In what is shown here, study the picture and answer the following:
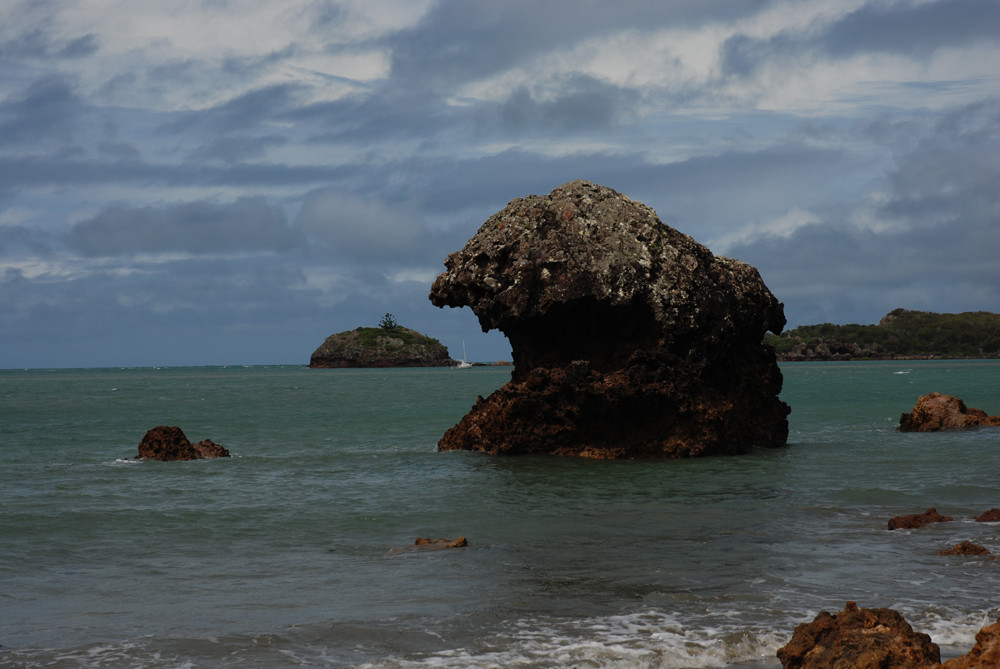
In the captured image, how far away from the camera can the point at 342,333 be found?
654ft

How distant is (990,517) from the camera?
12.7 meters

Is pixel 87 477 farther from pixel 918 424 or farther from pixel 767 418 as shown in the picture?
pixel 918 424

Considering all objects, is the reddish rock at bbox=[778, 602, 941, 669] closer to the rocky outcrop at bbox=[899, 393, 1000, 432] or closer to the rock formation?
the rock formation

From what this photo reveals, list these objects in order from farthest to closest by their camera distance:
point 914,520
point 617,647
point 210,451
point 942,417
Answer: point 942,417
point 210,451
point 914,520
point 617,647

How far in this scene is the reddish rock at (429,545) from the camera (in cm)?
1153

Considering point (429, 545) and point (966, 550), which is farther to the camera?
point (429, 545)

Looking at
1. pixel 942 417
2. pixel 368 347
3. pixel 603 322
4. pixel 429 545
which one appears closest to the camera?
pixel 429 545

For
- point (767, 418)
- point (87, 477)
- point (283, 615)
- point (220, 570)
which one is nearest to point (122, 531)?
point (220, 570)

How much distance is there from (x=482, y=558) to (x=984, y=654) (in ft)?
20.8

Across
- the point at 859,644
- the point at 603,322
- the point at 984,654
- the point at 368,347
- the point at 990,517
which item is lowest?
the point at 990,517

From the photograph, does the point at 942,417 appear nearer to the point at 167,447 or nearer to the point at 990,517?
the point at 990,517

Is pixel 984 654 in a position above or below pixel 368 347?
below

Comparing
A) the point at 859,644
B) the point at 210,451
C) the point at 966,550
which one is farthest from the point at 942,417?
the point at 859,644

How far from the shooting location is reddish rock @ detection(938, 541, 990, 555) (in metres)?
10.4
